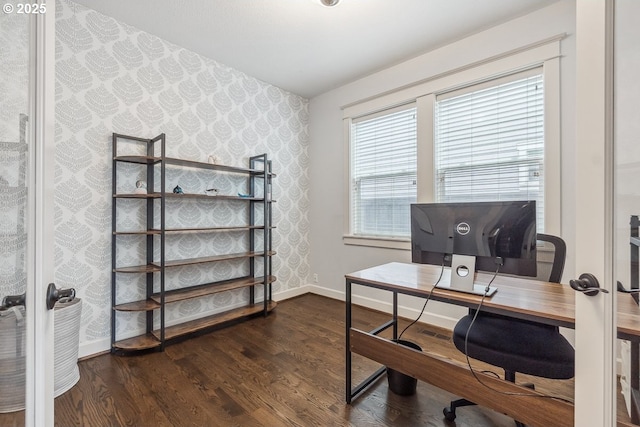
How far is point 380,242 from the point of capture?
325cm

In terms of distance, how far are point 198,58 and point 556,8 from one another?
320 centimetres

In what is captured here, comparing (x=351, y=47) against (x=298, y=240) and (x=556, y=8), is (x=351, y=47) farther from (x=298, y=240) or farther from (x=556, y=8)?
(x=298, y=240)

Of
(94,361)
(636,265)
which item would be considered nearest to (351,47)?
(636,265)

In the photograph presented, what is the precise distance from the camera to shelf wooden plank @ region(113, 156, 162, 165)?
2291 millimetres

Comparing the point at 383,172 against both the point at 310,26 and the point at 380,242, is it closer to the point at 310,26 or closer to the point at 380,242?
the point at 380,242

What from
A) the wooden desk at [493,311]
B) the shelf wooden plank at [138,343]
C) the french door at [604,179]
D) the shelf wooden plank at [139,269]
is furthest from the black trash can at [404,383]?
the shelf wooden plank at [139,269]

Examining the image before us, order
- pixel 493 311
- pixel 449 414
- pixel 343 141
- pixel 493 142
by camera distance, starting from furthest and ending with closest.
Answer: pixel 343 141
pixel 493 142
pixel 449 414
pixel 493 311

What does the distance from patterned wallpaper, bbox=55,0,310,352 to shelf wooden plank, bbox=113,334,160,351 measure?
0.10 meters

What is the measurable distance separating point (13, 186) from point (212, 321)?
2273mm

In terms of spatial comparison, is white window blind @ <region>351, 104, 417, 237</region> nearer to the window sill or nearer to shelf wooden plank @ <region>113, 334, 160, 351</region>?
the window sill

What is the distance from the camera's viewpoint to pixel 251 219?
332cm

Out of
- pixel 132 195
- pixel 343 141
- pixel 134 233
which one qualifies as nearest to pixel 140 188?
pixel 132 195

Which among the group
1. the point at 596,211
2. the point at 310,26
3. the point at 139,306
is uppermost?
the point at 310,26

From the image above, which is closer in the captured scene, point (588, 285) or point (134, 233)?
point (588, 285)
